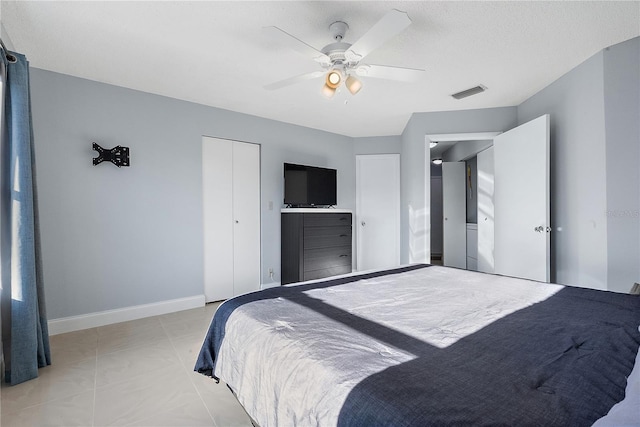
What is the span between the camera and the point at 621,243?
2.35 metres

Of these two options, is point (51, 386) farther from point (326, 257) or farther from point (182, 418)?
point (326, 257)

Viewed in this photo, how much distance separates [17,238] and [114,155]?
1.22 metres

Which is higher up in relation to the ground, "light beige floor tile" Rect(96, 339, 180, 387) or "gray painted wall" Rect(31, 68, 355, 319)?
"gray painted wall" Rect(31, 68, 355, 319)

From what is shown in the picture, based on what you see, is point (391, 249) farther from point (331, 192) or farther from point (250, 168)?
point (250, 168)

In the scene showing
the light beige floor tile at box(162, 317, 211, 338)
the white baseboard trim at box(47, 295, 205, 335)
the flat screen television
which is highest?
the flat screen television

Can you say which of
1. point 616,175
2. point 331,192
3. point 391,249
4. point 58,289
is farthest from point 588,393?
point 391,249

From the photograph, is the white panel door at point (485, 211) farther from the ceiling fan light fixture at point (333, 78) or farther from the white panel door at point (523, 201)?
the ceiling fan light fixture at point (333, 78)

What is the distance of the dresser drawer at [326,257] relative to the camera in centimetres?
397

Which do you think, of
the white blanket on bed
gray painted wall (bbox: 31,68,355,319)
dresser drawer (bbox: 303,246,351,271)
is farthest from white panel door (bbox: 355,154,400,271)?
the white blanket on bed

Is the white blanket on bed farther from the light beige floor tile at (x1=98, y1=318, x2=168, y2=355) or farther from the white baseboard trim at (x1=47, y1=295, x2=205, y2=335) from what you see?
the white baseboard trim at (x1=47, y1=295, x2=205, y2=335)

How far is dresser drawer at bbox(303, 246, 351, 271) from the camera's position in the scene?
3.97 m

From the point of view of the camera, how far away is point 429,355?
3.01 ft

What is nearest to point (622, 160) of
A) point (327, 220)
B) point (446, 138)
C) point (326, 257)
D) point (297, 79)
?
point (446, 138)

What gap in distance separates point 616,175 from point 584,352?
85.9 inches
